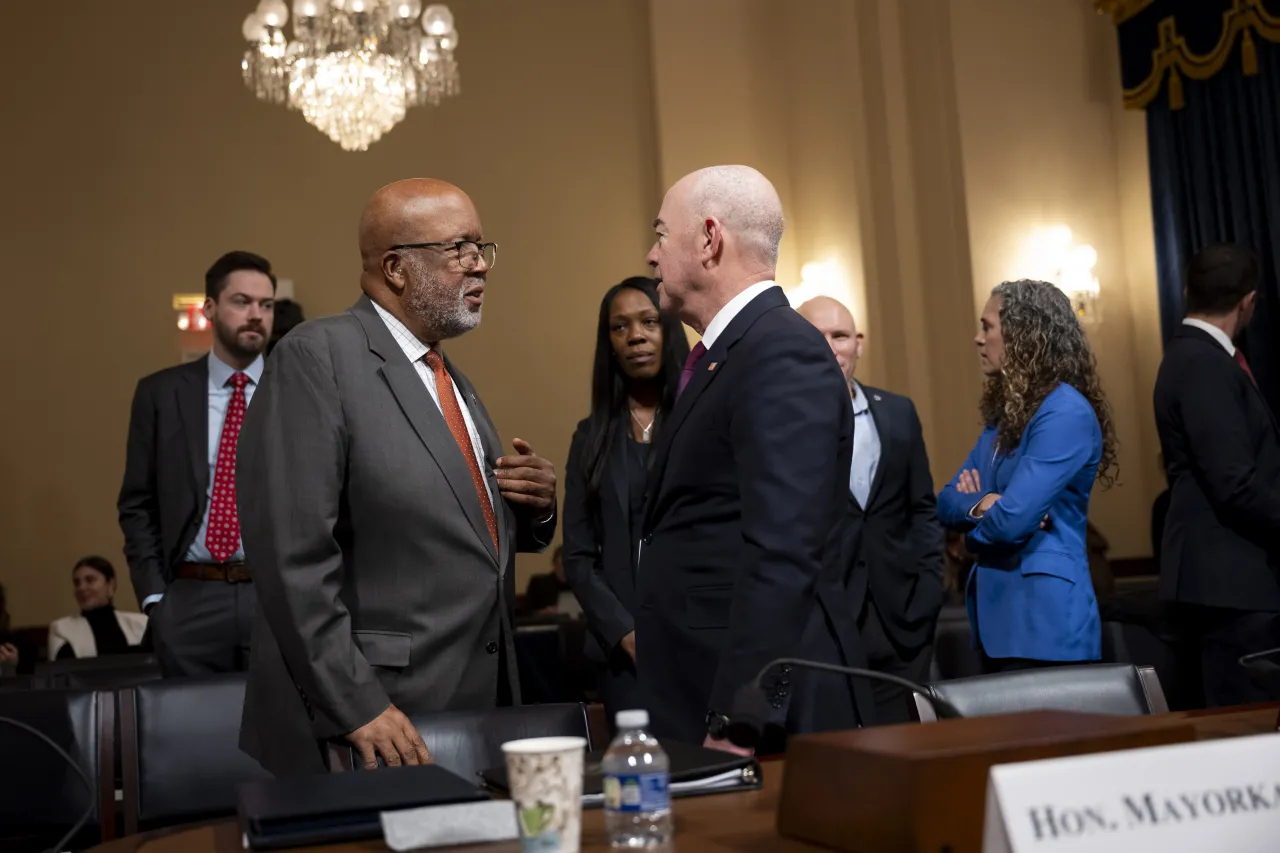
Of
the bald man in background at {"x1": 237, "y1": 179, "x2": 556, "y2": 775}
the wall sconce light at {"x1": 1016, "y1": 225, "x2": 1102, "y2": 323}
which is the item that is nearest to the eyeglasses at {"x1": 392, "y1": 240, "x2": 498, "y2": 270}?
the bald man in background at {"x1": 237, "y1": 179, "x2": 556, "y2": 775}

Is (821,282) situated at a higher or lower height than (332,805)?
higher

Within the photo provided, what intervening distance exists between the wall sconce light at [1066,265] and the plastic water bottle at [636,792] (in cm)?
661

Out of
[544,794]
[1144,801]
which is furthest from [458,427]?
[1144,801]

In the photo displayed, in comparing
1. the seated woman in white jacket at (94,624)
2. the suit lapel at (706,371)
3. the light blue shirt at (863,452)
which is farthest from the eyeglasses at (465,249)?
the seated woman in white jacket at (94,624)

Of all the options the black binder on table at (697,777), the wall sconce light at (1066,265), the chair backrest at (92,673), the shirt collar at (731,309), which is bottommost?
the chair backrest at (92,673)

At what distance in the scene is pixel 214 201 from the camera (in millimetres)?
8758

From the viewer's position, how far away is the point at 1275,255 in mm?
6578

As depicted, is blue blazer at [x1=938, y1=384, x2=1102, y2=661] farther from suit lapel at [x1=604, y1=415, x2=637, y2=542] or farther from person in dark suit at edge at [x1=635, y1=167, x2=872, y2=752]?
person in dark suit at edge at [x1=635, y1=167, x2=872, y2=752]

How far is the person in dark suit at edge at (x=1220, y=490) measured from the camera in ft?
11.8

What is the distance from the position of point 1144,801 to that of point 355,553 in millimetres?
1658

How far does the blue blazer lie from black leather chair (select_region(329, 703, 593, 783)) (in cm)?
143

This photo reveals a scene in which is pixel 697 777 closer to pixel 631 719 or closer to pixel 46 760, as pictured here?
pixel 631 719

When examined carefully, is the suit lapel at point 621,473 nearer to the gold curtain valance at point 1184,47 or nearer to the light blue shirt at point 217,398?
the light blue shirt at point 217,398

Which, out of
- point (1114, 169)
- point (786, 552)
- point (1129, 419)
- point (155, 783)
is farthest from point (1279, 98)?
point (155, 783)
